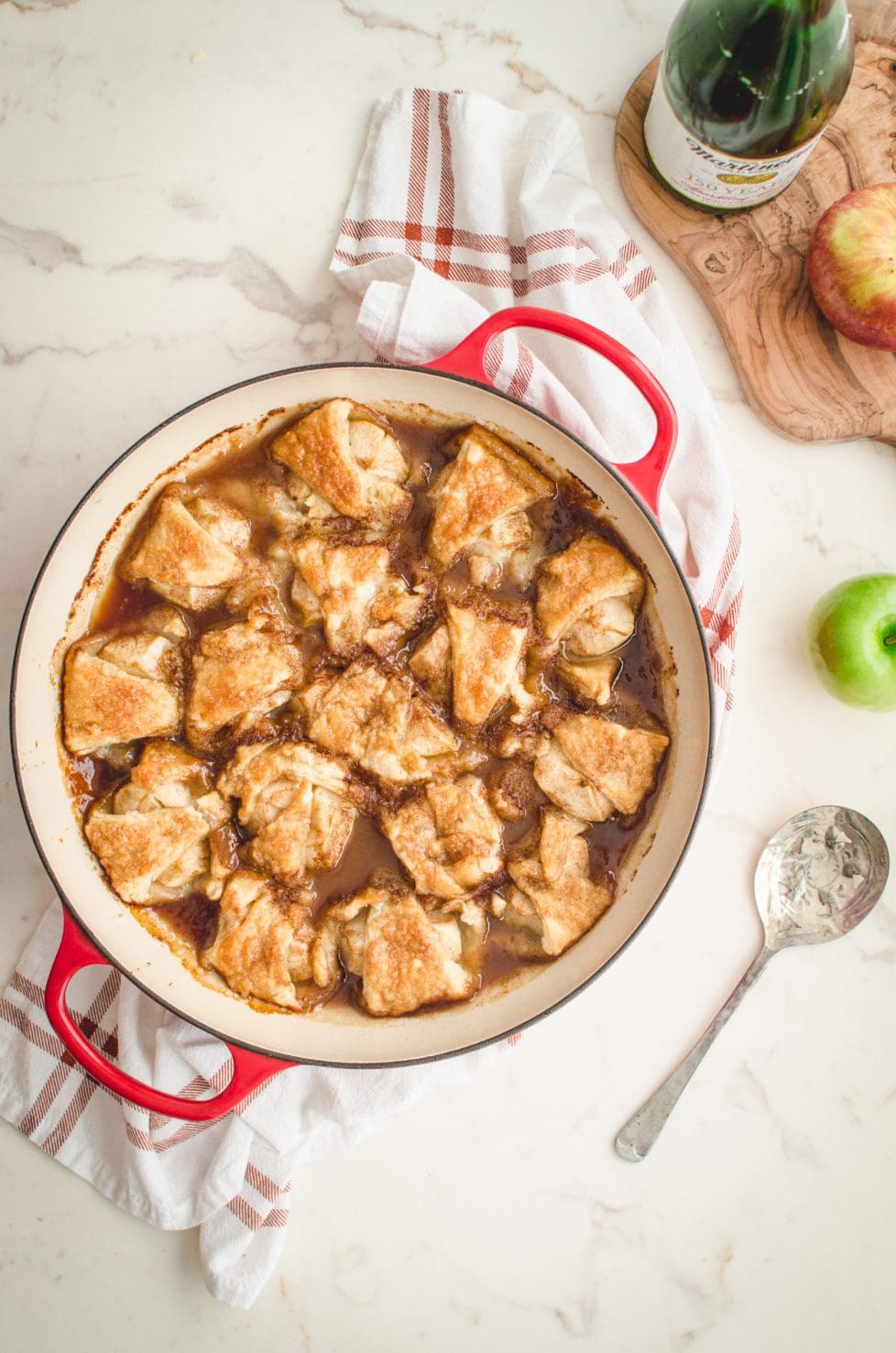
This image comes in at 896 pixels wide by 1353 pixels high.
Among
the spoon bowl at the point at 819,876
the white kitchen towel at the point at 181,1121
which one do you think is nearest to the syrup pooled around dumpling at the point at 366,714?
the white kitchen towel at the point at 181,1121

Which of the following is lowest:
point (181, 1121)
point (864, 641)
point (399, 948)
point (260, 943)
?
point (181, 1121)

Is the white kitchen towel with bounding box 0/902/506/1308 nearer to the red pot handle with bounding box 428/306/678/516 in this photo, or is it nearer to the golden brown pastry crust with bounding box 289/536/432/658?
the golden brown pastry crust with bounding box 289/536/432/658

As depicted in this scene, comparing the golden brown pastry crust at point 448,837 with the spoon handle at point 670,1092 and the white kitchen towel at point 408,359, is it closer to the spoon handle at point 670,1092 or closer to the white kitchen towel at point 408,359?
the white kitchen towel at point 408,359

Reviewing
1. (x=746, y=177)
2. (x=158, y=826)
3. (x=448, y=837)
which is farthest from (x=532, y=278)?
(x=158, y=826)

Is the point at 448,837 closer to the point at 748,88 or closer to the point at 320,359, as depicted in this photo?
the point at 320,359

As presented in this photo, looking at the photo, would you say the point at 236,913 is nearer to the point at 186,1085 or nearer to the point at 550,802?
the point at 186,1085

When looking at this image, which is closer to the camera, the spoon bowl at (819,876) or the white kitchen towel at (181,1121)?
the white kitchen towel at (181,1121)
